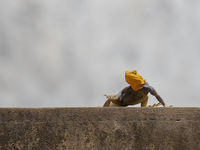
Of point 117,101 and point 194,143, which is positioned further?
point 117,101

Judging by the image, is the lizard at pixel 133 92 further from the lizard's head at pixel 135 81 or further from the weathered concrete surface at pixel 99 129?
the weathered concrete surface at pixel 99 129

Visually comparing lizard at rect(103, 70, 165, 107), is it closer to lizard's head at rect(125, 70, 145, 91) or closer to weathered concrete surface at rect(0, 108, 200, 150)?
lizard's head at rect(125, 70, 145, 91)

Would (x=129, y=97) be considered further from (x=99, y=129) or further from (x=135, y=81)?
(x=99, y=129)

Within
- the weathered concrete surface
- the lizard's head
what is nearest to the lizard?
the lizard's head

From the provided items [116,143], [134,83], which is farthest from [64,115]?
[134,83]

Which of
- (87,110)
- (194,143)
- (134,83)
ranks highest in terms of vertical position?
(134,83)

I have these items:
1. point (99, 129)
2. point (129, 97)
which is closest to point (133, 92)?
point (129, 97)

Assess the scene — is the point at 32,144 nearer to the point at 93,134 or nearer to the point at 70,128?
the point at 70,128
